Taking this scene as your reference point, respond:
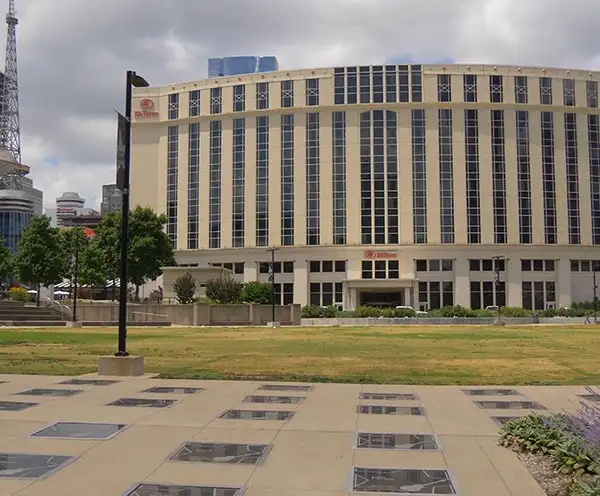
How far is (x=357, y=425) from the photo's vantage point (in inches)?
384

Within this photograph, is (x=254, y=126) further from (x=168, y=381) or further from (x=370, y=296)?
(x=168, y=381)

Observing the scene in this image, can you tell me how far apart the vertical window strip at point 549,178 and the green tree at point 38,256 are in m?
65.2

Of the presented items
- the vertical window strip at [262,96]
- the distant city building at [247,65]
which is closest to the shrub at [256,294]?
the vertical window strip at [262,96]

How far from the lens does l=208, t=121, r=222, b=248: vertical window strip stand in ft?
323

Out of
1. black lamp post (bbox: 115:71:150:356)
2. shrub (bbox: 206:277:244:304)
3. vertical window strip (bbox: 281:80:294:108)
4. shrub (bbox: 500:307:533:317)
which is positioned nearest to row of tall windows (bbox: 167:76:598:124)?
vertical window strip (bbox: 281:80:294:108)

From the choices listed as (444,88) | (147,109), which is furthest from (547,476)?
(147,109)

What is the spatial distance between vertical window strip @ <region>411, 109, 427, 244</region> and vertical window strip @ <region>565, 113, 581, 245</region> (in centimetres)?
2069

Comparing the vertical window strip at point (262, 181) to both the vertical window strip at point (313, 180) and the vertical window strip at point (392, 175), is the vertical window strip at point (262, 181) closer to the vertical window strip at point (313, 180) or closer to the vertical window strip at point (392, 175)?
the vertical window strip at point (313, 180)

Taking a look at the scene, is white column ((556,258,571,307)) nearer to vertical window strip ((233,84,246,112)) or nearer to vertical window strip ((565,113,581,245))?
vertical window strip ((565,113,581,245))

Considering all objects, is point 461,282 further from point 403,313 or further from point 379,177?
point 403,313


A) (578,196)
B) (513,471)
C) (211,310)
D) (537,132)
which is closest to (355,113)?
(537,132)

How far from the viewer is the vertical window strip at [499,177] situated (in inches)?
3671

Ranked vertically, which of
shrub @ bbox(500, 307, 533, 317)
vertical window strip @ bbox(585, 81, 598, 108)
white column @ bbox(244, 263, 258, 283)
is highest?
vertical window strip @ bbox(585, 81, 598, 108)

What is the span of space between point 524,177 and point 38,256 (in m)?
65.6
